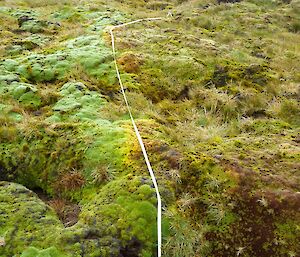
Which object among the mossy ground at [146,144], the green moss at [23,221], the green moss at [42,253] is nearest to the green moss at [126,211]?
the mossy ground at [146,144]

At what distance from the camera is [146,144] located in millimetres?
6035

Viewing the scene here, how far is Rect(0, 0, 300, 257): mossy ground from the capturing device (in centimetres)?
461

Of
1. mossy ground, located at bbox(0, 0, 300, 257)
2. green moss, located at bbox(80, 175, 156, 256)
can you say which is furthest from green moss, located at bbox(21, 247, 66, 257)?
green moss, located at bbox(80, 175, 156, 256)

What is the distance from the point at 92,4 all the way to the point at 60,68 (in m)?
8.65

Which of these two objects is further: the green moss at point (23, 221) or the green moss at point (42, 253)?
the green moss at point (23, 221)

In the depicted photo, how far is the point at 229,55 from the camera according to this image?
36.9ft

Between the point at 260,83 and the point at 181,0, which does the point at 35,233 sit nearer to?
the point at 260,83

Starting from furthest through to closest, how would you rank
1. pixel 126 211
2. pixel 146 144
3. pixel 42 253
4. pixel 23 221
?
pixel 146 144, pixel 126 211, pixel 23 221, pixel 42 253

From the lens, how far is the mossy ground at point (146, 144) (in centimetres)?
461

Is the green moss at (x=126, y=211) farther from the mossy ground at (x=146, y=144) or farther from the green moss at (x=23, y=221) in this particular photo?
the green moss at (x=23, y=221)

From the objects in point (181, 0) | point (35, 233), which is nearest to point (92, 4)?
point (181, 0)

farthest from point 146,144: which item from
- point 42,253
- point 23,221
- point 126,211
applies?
point 42,253

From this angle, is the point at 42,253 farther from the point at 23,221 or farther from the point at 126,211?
the point at 126,211

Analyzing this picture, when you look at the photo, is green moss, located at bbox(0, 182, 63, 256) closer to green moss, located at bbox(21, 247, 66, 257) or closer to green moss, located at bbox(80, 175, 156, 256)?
green moss, located at bbox(21, 247, 66, 257)
